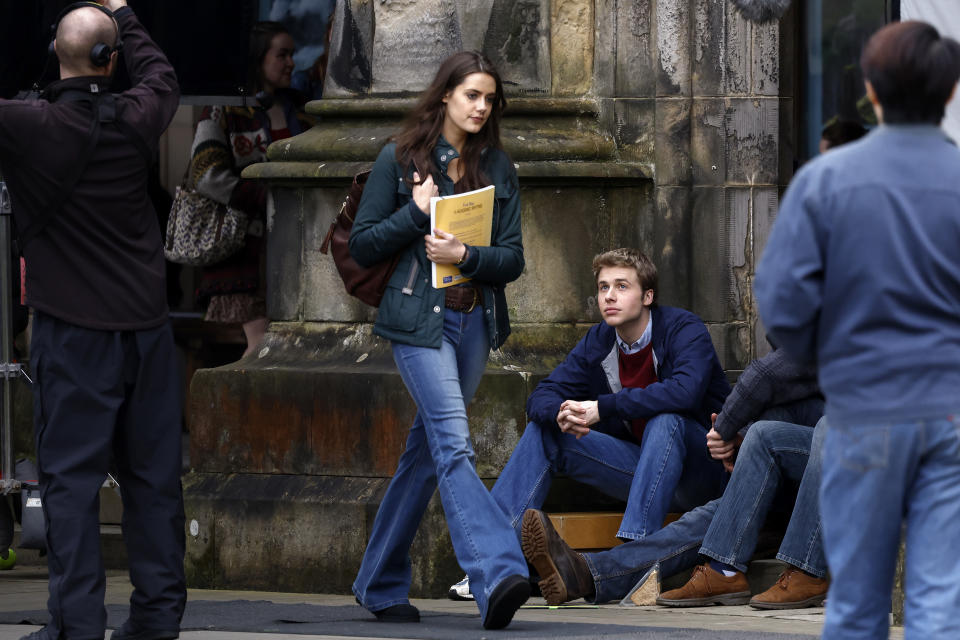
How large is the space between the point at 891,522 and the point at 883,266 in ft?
1.64

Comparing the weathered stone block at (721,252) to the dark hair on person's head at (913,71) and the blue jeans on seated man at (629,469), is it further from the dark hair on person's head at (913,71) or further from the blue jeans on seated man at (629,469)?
the dark hair on person's head at (913,71)

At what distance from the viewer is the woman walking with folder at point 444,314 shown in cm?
583

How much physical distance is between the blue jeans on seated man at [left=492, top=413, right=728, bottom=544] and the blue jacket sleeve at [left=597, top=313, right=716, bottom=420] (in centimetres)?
6

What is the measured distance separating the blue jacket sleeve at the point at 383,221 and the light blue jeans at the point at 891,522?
2.43m

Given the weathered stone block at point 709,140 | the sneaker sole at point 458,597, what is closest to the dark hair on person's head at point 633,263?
the weathered stone block at point 709,140

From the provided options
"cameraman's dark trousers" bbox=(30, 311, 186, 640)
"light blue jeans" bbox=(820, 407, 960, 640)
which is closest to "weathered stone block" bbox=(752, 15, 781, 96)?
"cameraman's dark trousers" bbox=(30, 311, 186, 640)

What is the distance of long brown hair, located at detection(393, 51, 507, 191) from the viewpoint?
19.8ft

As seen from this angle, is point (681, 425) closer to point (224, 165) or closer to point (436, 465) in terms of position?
point (436, 465)

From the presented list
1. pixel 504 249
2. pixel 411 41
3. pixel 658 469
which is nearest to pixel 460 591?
pixel 658 469

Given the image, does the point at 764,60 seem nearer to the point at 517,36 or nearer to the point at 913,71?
the point at 517,36

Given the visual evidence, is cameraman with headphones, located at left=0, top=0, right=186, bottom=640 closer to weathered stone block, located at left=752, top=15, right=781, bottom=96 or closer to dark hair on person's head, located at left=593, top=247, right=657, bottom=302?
dark hair on person's head, located at left=593, top=247, right=657, bottom=302

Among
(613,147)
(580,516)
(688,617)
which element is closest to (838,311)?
(688,617)

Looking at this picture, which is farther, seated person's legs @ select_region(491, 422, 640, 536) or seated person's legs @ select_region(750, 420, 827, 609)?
seated person's legs @ select_region(491, 422, 640, 536)

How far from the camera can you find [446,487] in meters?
5.86
